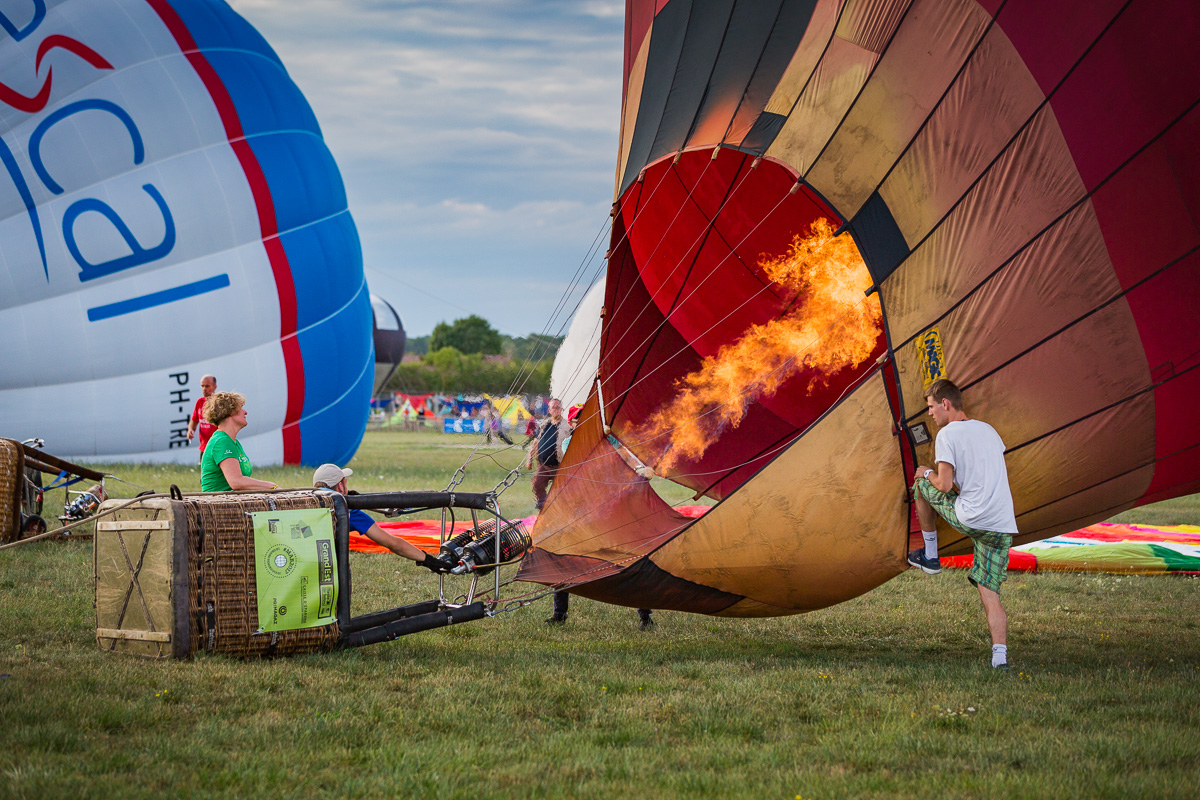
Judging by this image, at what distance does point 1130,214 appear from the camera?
4.03 m

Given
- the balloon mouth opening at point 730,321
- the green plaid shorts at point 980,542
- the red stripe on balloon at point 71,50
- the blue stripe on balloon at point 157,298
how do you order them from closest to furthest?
the green plaid shorts at point 980,542 < the balloon mouth opening at point 730,321 < the red stripe on balloon at point 71,50 < the blue stripe on balloon at point 157,298

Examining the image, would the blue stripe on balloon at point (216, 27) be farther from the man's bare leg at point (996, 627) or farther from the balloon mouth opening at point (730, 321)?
the man's bare leg at point (996, 627)

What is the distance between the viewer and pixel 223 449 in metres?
5.10

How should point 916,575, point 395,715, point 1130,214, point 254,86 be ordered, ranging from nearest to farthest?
point 395,715 < point 1130,214 < point 916,575 < point 254,86

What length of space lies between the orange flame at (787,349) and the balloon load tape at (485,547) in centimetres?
171

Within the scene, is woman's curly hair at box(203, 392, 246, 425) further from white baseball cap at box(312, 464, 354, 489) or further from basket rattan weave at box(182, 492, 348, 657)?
basket rattan weave at box(182, 492, 348, 657)

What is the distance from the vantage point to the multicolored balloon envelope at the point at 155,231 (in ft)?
35.9

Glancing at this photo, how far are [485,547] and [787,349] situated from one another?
293cm

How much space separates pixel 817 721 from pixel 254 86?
11.9m

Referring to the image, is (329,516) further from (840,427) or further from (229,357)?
(229,357)

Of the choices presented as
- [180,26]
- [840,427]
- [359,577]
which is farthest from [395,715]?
[180,26]

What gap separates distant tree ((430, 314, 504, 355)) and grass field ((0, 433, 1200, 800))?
83246 mm

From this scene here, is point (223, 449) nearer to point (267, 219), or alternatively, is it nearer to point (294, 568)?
point (294, 568)

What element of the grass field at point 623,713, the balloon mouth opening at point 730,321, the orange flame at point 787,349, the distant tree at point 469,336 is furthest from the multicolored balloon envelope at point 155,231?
the distant tree at point 469,336
